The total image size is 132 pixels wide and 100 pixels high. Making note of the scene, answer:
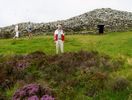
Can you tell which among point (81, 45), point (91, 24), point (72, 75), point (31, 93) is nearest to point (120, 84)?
point (72, 75)

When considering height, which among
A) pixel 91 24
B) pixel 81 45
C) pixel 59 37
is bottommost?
pixel 81 45

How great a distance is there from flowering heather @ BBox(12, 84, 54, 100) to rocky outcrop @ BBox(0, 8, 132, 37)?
40896 mm

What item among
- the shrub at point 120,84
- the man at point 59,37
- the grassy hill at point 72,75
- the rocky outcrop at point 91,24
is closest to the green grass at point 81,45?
the man at point 59,37

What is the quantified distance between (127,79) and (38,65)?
597 cm

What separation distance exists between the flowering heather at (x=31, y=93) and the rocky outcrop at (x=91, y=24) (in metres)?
40.9

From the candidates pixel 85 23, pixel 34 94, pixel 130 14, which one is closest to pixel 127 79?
pixel 34 94

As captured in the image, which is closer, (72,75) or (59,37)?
(72,75)

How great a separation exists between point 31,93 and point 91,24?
50.1 metres

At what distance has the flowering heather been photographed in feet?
83.4

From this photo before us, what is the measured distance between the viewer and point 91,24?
75375 millimetres

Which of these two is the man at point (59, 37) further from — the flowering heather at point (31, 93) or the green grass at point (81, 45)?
the flowering heather at point (31, 93)

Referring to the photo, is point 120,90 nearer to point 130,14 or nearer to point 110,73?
point 110,73

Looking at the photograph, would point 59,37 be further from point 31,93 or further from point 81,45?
point 31,93

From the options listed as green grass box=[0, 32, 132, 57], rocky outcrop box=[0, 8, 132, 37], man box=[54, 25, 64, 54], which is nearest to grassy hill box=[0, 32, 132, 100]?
man box=[54, 25, 64, 54]
